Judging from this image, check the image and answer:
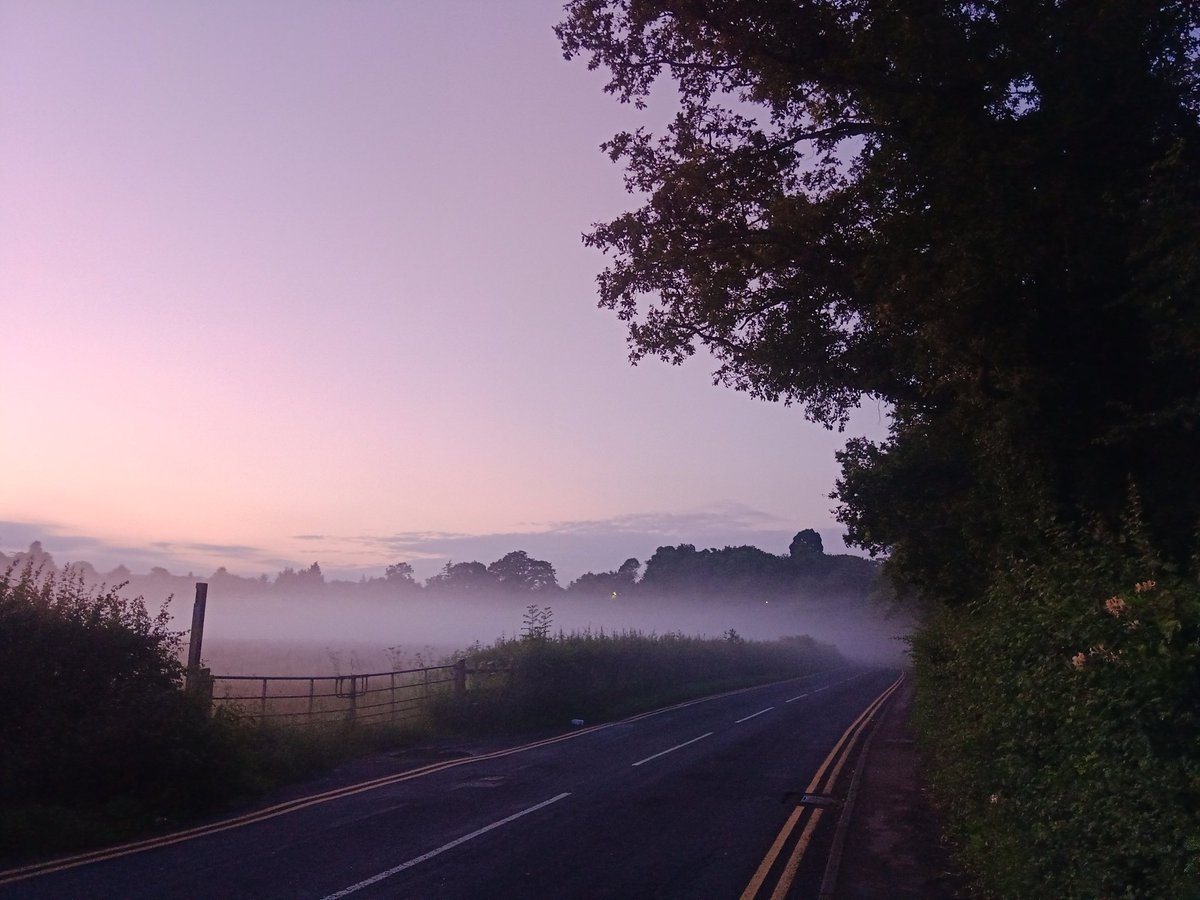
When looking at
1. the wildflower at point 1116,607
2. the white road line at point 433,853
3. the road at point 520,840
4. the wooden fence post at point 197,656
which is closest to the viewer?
the wildflower at point 1116,607

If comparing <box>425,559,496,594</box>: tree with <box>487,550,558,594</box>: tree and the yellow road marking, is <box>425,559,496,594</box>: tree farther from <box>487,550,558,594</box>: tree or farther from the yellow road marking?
the yellow road marking

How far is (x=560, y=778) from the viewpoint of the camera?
15.2 m

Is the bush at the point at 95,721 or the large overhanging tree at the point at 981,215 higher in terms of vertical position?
the large overhanging tree at the point at 981,215

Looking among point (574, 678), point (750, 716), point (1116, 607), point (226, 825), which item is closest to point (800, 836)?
point (1116, 607)

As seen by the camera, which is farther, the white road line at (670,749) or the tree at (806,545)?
the tree at (806,545)

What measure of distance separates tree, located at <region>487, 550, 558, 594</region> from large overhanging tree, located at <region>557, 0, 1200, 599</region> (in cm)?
14594

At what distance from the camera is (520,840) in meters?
10.5

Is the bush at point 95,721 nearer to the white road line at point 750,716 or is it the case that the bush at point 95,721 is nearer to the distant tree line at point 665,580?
the white road line at point 750,716

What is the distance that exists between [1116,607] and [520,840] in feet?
23.4

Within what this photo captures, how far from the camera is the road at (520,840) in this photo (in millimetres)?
8664

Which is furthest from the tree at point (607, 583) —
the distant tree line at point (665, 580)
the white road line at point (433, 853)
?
the white road line at point (433, 853)

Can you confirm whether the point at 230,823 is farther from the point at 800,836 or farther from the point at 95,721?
the point at 800,836

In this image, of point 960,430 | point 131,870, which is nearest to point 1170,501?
point 960,430

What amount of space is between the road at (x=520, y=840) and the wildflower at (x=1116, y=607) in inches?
168
